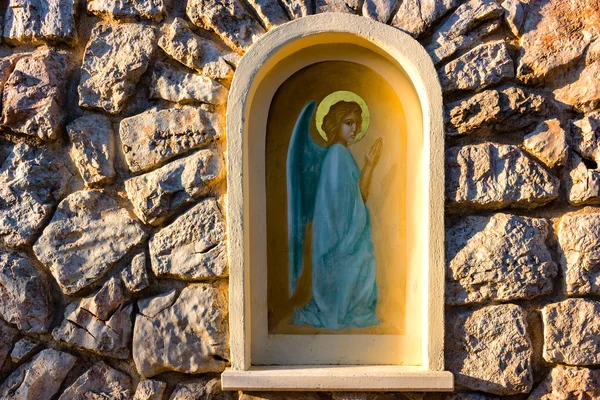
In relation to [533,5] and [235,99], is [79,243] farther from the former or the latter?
[533,5]

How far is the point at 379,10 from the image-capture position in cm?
280

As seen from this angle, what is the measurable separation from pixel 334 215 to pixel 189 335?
0.90 metres

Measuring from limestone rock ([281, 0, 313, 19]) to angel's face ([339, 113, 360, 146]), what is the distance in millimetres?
544

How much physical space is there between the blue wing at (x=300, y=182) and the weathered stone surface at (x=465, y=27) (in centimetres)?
68

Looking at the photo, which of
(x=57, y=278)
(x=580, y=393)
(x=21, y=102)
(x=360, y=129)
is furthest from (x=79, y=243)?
(x=580, y=393)

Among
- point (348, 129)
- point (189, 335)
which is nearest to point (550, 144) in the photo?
point (348, 129)

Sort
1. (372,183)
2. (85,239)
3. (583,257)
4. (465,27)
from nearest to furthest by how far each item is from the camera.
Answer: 1. (583,257)
2. (465,27)
3. (85,239)
4. (372,183)

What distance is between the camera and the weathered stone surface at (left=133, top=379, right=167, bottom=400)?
2.80m

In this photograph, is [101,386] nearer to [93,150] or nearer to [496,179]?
[93,150]

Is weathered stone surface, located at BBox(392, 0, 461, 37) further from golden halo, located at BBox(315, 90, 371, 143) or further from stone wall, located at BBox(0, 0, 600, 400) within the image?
golden halo, located at BBox(315, 90, 371, 143)

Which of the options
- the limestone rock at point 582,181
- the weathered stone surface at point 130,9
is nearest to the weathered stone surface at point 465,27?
the limestone rock at point 582,181

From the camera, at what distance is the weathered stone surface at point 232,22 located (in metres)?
2.84

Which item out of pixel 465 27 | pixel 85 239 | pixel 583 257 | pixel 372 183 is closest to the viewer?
pixel 583 257

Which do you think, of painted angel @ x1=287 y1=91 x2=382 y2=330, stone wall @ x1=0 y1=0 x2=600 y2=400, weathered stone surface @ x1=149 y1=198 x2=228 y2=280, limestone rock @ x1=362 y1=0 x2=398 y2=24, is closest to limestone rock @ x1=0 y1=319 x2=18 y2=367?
stone wall @ x1=0 y1=0 x2=600 y2=400
